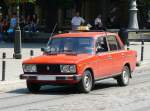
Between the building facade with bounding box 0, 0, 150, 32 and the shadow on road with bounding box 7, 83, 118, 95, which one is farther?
the building facade with bounding box 0, 0, 150, 32

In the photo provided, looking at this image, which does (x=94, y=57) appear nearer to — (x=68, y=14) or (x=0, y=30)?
(x=0, y=30)

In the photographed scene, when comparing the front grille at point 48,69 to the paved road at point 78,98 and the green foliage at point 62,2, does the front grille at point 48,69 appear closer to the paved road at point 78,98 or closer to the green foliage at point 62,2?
the paved road at point 78,98

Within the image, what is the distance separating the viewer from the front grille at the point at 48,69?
54.4 feet

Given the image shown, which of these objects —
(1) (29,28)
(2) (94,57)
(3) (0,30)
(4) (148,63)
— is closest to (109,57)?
(2) (94,57)

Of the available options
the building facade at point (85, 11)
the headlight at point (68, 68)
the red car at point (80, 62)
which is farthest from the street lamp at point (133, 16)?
the headlight at point (68, 68)

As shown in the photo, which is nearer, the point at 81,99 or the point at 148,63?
the point at 81,99

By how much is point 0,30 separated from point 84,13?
18210mm

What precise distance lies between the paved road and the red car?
36 centimetres

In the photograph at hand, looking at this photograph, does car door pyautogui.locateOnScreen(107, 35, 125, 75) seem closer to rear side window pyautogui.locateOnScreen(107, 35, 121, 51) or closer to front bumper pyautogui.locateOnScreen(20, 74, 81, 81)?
rear side window pyautogui.locateOnScreen(107, 35, 121, 51)

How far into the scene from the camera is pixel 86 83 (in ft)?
55.3

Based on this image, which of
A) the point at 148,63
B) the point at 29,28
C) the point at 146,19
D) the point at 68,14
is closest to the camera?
the point at 148,63

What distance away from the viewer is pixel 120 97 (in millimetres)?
15914

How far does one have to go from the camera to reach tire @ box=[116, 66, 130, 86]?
Result: 1877 cm

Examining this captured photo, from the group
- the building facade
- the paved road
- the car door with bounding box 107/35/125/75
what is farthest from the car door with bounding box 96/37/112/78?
the building facade
